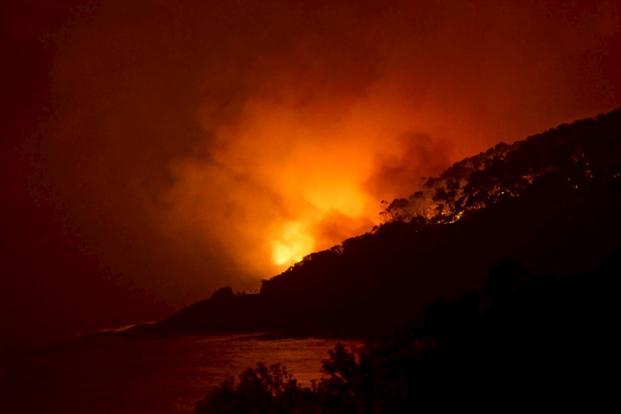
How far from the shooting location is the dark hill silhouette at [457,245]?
7462 centimetres

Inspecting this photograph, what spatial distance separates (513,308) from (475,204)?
292ft

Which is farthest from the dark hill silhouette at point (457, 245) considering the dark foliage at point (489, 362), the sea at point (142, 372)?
the dark foliage at point (489, 362)

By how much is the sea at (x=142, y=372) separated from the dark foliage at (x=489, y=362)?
9.46 metres

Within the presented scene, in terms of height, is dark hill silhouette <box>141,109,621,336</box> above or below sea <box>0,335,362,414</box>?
above

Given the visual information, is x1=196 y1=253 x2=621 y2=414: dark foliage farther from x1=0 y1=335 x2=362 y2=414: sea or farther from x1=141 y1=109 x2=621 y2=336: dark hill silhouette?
x1=141 y1=109 x2=621 y2=336: dark hill silhouette

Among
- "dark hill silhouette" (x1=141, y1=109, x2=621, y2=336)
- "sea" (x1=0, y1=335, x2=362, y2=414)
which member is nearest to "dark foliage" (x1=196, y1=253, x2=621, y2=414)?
"sea" (x1=0, y1=335, x2=362, y2=414)

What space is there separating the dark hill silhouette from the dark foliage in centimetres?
4816

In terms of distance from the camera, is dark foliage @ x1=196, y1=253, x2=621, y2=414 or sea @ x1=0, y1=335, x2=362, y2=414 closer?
dark foliage @ x1=196, y1=253, x2=621, y2=414

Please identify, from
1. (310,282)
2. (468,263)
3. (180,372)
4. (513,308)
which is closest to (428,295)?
(468,263)

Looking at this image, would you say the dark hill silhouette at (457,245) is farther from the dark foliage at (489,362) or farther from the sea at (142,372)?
the dark foliage at (489,362)

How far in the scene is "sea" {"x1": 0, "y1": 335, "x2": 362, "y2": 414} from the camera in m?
44.5

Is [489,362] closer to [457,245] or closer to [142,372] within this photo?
[142,372]

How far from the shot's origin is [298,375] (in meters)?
45.1

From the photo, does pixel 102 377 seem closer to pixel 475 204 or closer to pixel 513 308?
pixel 513 308
